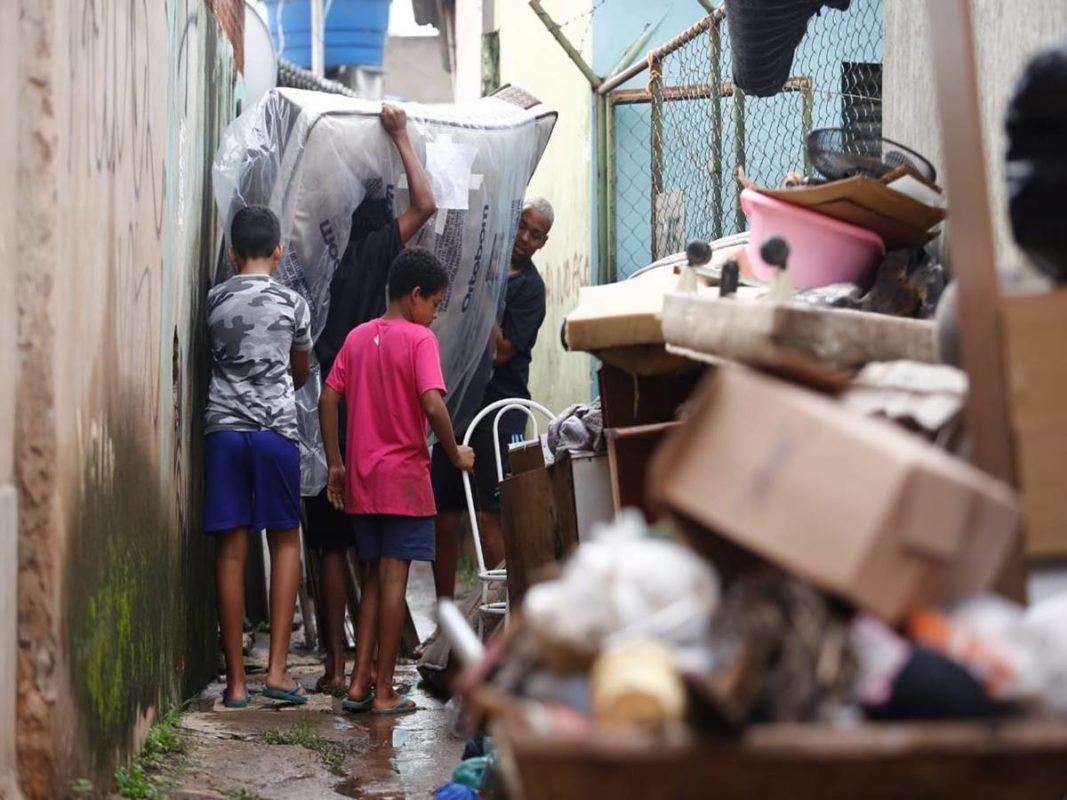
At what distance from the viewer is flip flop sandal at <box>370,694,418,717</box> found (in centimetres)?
618

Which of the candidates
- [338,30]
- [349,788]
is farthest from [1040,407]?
[338,30]

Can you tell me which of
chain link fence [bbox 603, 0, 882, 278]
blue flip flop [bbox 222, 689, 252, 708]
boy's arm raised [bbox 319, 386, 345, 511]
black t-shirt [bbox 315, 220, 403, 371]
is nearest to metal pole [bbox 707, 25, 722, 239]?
chain link fence [bbox 603, 0, 882, 278]

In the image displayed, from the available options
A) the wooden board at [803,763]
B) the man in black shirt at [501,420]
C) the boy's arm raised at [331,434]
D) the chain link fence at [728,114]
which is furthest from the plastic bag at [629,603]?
the man in black shirt at [501,420]

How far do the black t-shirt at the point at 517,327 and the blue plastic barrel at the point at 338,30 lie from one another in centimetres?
1596

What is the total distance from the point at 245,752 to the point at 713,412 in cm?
378

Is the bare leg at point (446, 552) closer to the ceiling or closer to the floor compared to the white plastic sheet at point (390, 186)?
closer to the floor

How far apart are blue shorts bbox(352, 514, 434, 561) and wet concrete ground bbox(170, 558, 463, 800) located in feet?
2.05

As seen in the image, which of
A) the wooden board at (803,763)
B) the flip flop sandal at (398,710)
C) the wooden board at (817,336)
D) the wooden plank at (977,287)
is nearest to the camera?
the wooden board at (803,763)

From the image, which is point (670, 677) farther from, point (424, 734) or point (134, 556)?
→ point (424, 734)

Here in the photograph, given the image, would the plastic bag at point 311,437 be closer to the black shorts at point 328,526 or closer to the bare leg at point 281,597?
the black shorts at point 328,526

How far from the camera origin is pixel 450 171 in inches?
284

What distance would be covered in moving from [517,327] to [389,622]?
2060 mm

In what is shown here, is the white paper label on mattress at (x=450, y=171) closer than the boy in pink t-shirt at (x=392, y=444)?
No

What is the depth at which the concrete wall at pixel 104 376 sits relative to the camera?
3764 mm
